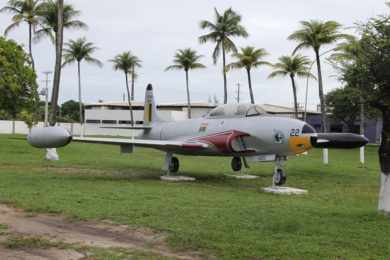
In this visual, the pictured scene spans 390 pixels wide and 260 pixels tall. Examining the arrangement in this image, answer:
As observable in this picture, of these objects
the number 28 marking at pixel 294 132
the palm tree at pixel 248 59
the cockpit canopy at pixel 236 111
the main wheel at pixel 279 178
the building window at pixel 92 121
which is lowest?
the main wheel at pixel 279 178

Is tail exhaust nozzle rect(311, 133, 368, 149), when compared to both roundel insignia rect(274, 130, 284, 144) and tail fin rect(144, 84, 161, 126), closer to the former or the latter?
roundel insignia rect(274, 130, 284, 144)

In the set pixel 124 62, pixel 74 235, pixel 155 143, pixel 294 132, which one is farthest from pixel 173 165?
pixel 124 62

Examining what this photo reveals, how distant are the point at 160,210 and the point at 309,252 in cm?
404

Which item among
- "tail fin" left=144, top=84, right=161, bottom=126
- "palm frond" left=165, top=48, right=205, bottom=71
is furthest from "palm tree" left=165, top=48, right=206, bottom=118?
"tail fin" left=144, top=84, right=161, bottom=126

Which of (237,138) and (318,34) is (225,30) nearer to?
(318,34)

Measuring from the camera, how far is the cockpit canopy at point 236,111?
17.3 m

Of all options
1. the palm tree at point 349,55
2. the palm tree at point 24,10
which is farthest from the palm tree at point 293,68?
the palm tree at point 349,55

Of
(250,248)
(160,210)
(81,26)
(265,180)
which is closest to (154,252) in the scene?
(250,248)

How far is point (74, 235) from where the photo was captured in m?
8.62

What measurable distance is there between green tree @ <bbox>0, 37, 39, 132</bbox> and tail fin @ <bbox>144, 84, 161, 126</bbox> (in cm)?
1235

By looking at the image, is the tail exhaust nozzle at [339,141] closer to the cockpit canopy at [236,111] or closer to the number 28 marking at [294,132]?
the number 28 marking at [294,132]

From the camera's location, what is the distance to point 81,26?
47938 millimetres

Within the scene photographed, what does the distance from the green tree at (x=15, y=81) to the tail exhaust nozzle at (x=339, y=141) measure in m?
22.3

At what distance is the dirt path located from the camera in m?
7.41
